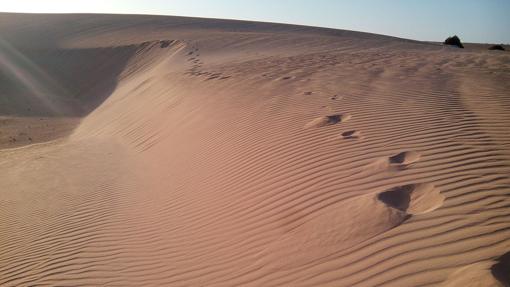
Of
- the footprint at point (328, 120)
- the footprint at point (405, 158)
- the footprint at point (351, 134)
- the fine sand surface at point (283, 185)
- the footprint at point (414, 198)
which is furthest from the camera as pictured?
the footprint at point (328, 120)

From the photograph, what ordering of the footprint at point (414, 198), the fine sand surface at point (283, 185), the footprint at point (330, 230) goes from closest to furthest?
the fine sand surface at point (283, 185) → the footprint at point (330, 230) → the footprint at point (414, 198)

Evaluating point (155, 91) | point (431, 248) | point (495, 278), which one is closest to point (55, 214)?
point (431, 248)

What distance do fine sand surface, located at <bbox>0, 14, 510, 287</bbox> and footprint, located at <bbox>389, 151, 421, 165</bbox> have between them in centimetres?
3

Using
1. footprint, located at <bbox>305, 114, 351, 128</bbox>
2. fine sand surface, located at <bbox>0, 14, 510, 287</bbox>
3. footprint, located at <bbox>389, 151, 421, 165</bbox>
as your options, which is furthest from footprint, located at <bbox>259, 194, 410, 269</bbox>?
footprint, located at <bbox>305, 114, 351, 128</bbox>

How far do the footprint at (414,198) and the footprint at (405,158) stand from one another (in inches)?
24.5

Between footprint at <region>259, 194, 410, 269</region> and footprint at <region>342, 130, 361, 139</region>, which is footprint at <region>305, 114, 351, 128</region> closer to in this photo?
footprint at <region>342, 130, 361, 139</region>

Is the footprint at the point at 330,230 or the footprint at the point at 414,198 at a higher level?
the footprint at the point at 414,198

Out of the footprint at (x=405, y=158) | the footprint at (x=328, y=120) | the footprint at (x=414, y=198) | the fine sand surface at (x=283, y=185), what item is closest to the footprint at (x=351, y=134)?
the fine sand surface at (x=283, y=185)

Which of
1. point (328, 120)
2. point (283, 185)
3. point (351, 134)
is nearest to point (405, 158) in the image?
point (351, 134)

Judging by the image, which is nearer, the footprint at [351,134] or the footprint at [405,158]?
the footprint at [405,158]

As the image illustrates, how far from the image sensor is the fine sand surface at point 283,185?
3.31m

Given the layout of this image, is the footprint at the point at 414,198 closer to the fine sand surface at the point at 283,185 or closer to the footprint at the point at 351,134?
the fine sand surface at the point at 283,185

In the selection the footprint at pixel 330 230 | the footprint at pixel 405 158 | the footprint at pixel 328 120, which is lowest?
the footprint at pixel 330 230

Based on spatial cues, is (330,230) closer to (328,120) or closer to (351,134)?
(351,134)
